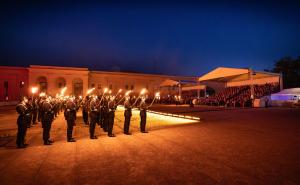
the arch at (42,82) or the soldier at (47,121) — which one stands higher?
the arch at (42,82)

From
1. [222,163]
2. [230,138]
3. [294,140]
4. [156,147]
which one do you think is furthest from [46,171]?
[294,140]

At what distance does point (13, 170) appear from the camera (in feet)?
17.3

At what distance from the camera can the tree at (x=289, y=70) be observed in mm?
49531

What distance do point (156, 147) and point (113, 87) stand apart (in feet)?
197

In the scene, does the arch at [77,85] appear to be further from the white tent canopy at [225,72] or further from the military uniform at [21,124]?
the military uniform at [21,124]

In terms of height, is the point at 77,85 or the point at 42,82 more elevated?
the point at 42,82

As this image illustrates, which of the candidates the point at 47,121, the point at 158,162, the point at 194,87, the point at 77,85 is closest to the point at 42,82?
the point at 77,85

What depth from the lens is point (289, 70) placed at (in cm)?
5300

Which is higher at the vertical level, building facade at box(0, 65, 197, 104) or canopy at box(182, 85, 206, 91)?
building facade at box(0, 65, 197, 104)

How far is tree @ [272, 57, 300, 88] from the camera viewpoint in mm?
49531

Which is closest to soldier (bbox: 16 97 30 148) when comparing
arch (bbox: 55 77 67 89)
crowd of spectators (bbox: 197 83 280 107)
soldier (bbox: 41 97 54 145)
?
soldier (bbox: 41 97 54 145)

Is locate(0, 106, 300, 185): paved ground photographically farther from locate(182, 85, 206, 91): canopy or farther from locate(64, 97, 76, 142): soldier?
locate(182, 85, 206, 91): canopy

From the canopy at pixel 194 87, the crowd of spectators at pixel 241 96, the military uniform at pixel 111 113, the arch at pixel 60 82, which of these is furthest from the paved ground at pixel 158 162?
the arch at pixel 60 82

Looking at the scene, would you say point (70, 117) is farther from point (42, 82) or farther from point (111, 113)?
point (42, 82)
